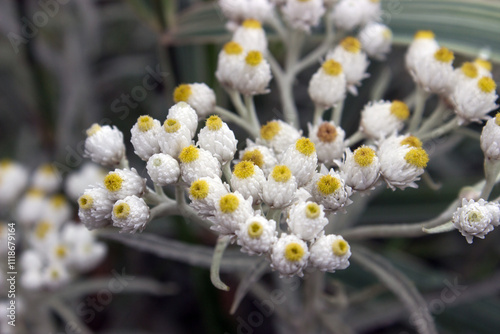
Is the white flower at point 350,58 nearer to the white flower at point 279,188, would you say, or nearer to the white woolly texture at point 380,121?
the white woolly texture at point 380,121

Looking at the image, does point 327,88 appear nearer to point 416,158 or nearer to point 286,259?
point 416,158

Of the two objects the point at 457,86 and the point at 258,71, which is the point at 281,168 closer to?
the point at 258,71

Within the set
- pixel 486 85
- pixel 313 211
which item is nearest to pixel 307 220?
pixel 313 211

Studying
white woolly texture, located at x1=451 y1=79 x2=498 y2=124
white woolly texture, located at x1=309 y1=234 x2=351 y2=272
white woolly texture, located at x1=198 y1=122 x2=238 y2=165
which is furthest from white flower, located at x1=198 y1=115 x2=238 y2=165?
white woolly texture, located at x1=451 y1=79 x2=498 y2=124

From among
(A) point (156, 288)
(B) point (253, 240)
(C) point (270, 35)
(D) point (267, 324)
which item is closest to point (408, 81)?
(C) point (270, 35)

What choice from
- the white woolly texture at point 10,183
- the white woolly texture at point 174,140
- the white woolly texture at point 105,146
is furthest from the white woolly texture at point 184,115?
the white woolly texture at point 10,183

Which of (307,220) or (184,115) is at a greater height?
(184,115)

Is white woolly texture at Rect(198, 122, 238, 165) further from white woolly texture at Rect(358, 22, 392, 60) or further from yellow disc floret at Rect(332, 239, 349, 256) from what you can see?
white woolly texture at Rect(358, 22, 392, 60)
